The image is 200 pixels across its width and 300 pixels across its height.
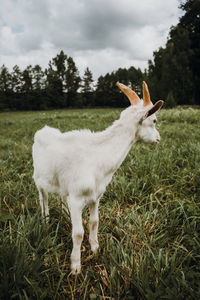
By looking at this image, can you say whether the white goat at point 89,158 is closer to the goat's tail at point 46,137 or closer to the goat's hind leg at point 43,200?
the goat's tail at point 46,137

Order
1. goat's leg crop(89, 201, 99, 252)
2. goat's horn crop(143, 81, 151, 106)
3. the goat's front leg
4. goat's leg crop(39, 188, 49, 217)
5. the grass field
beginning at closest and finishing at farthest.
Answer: the grass field, the goat's front leg, goat's horn crop(143, 81, 151, 106), goat's leg crop(89, 201, 99, 252), goat's leg crop(39, 188, 49, 217)

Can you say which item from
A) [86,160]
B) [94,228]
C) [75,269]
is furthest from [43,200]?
[86,160]

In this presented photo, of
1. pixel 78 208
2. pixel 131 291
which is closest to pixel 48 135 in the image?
pixel 78 208

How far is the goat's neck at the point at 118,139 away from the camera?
1.84 meters

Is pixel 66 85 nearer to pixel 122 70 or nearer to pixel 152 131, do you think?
pixel 122 70

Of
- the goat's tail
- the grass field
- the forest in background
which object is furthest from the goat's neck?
the forest in background

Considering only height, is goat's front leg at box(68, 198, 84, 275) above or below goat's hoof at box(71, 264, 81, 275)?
above

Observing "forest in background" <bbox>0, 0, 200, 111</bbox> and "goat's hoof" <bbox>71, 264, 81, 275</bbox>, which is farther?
"forest in background" <bbox>0, 0, 200, 111</bbox>

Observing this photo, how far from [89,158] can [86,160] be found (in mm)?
34

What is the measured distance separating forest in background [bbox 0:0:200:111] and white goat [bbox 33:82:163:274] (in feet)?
93.6

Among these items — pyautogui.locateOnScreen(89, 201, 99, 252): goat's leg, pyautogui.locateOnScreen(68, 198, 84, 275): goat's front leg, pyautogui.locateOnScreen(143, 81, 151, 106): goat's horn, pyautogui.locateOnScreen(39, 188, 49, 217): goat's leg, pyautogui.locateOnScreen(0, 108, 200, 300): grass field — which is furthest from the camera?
pyautogui.locateOnScreen(39, 188, 49, 217): goat's leg

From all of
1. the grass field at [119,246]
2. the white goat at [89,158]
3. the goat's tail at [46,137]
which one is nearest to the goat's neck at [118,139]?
the white goat at [89,158]

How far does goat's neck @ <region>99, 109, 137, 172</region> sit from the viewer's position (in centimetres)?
184

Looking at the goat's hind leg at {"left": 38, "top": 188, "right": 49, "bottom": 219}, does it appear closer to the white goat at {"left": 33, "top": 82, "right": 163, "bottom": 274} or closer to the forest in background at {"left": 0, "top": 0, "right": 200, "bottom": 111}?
the white goat at {"left": 33, "top": 82, "right": 163, "bottom": 274}
